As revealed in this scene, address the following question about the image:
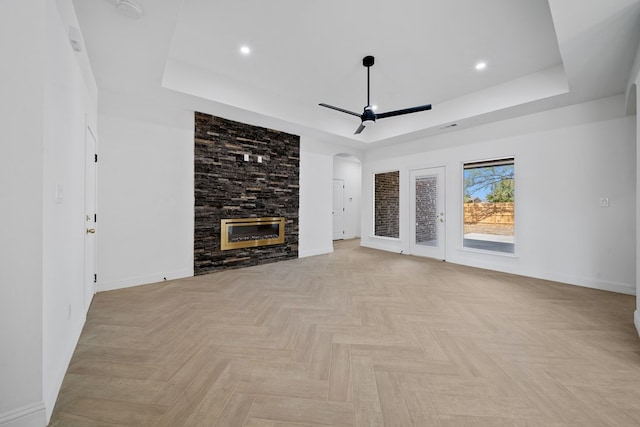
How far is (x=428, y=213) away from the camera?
5734 mm

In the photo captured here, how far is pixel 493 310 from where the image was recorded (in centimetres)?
285

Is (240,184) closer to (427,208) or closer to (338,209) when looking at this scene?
(427,208)

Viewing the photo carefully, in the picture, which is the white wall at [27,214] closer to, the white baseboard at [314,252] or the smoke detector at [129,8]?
the smoke detector at [129,8]

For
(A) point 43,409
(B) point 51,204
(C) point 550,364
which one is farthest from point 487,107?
(A) point 43,409

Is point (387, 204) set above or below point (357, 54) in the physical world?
below

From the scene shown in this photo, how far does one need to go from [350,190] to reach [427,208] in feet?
11.4

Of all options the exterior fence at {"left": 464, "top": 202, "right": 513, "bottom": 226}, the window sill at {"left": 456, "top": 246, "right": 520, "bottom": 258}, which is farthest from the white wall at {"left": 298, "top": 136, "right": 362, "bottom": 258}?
the exterior fence at {"left": 464, "top": 202, "right": 513, "bottom": 226}

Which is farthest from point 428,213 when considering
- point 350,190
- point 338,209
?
point 350,190

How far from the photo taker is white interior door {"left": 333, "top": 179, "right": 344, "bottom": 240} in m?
8.34

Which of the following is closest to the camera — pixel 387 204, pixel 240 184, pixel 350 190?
pixel 240 184

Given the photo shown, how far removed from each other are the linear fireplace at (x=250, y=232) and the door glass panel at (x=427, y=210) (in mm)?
3114

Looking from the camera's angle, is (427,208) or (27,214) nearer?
(27,214)

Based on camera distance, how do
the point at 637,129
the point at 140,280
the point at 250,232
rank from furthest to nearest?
the point at 250,232
the point at 140,280
the point at 637,129

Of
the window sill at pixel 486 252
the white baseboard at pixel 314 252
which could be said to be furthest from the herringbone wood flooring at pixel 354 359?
the white baseboard at pixel 314 252
